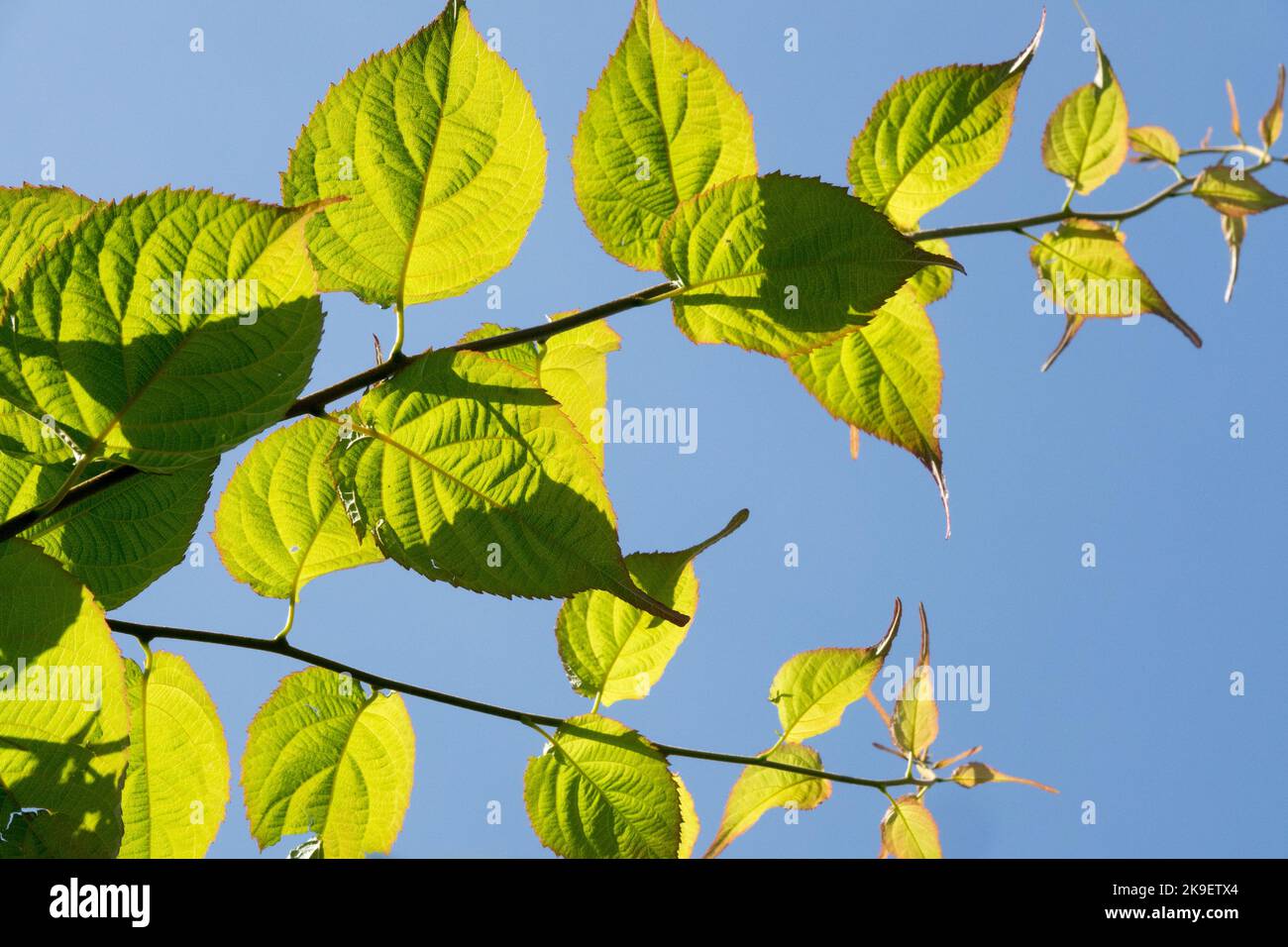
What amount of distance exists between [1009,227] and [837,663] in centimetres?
40

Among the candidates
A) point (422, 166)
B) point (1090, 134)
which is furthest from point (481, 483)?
point (1090, 134)

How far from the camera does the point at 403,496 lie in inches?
21.7

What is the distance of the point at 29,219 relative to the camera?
0.52m

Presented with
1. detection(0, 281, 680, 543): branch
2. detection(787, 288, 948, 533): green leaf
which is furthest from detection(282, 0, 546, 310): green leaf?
detection(787, 288, 948, 533): green leaf

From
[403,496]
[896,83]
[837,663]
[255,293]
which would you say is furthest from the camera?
[837,663]

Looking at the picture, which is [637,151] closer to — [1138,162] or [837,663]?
[837,663]

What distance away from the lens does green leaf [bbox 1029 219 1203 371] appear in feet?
2.51

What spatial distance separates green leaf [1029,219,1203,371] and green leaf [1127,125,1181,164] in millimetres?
337

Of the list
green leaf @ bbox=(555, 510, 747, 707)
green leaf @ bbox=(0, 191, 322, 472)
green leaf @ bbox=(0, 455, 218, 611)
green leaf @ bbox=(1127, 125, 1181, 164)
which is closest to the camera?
green leaf @ bbox=(0, 191, 322, 472)

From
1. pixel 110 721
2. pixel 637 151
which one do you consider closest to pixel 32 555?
pixel 110 721

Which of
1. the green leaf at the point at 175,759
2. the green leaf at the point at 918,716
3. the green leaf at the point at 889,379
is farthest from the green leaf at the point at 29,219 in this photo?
the green leaf at the point at 918,716

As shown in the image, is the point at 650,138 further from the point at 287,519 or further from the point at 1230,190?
the point at 1230,190

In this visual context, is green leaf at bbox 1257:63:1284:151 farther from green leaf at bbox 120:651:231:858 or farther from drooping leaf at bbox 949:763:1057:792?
green leaf at bbox 120:651:231:858

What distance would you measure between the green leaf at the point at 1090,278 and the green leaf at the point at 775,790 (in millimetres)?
407
